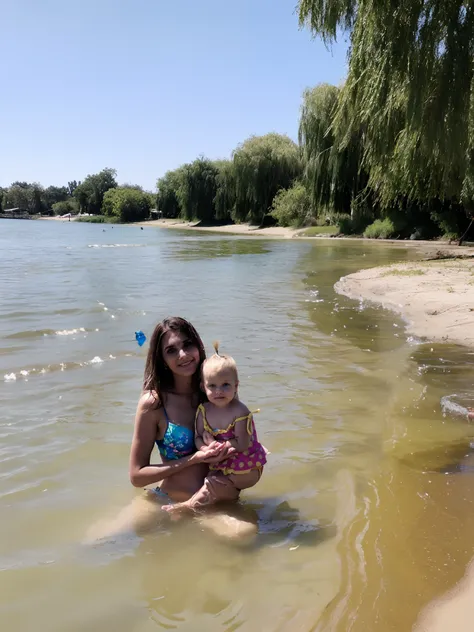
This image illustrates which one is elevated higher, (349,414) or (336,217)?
(336,217)

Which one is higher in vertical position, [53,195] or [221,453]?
[53,195]

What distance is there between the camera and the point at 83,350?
7.62 metres

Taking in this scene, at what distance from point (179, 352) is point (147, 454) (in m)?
0.56

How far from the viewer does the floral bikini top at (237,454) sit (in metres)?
3.03

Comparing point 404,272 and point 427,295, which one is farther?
point 404,272

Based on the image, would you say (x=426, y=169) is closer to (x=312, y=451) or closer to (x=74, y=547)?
(x=312, y=451)

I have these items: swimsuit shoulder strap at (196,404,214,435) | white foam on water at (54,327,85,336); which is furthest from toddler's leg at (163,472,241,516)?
white foam on water at (54,327,85,336)

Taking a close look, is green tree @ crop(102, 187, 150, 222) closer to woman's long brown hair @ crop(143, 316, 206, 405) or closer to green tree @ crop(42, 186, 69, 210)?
green tree @ crop(42, 186, 69, 210)

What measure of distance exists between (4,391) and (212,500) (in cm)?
340

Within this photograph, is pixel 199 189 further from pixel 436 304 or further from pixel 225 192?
pixel 436 304

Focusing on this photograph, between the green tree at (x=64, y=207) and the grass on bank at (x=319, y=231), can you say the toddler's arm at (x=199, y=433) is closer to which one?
the grass on bank at (x=319, y=231)

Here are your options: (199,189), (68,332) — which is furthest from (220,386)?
(199,189)

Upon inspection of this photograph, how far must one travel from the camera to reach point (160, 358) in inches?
126

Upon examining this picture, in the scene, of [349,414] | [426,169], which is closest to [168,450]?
[349,414]
